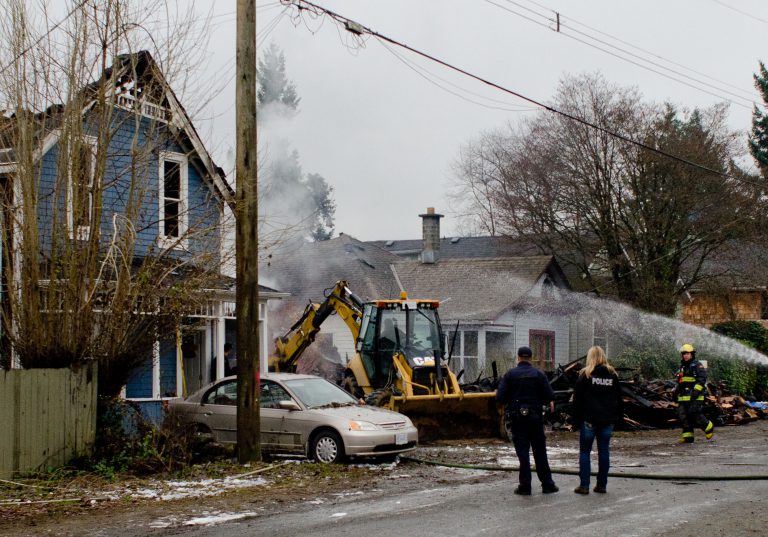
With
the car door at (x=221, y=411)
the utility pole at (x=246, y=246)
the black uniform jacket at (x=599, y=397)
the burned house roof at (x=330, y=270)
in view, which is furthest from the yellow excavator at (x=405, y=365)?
the burned house roof at (x=330, y=270)

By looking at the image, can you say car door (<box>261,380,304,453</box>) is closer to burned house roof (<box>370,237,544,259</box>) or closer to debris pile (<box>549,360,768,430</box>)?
debris pile (<box>549,360,768,430</box>)

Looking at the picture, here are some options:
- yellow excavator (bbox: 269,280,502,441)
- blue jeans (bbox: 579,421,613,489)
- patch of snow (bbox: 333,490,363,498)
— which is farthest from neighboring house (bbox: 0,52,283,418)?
blue jeans (bbox: 579,421,613,489)

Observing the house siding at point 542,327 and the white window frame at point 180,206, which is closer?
the white window frame at point 180,206

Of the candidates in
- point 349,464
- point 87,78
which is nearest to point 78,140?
point 87,78

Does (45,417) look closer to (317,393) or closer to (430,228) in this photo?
(317,393)

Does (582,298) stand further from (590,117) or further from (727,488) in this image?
(727,488)

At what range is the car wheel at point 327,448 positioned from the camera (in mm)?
14812

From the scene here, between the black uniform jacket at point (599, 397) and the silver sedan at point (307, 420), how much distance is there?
374 centimetres

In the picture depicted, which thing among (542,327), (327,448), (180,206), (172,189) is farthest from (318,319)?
(542,327)

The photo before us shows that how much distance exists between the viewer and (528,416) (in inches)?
471

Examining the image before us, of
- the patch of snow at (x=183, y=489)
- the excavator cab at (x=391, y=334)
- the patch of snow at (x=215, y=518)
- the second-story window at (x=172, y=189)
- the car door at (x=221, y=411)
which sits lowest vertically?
the patch of snow at (x=183, y=489)

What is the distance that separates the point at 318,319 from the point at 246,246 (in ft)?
27.9

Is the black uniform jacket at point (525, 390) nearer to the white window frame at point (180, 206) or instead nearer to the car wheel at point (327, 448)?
the car wheel at point (327, 448)

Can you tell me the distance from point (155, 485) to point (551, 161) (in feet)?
86.8
